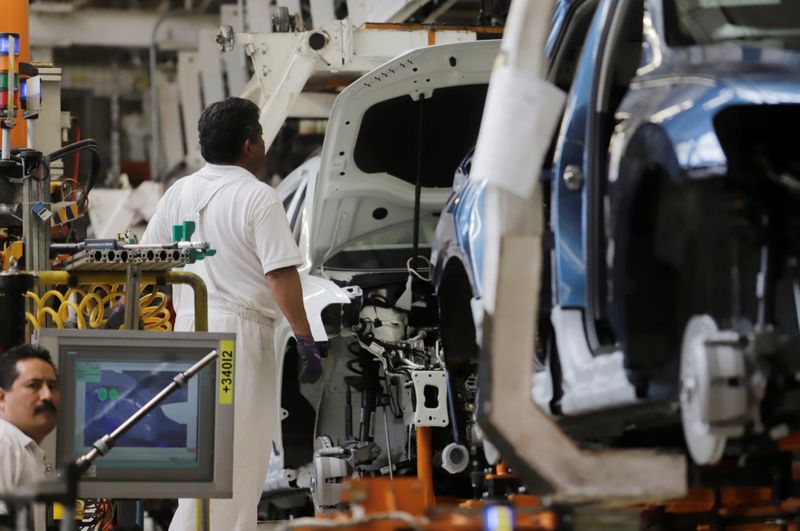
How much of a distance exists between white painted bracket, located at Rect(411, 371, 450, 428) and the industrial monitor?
168cm

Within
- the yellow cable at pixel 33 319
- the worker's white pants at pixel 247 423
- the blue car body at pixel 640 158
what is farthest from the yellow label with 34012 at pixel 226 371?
the blue car body at pixel 640 158

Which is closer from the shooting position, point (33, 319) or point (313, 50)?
point (33, 319)

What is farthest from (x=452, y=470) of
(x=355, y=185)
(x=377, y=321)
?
(x=355, y=185)

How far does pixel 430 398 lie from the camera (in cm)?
738

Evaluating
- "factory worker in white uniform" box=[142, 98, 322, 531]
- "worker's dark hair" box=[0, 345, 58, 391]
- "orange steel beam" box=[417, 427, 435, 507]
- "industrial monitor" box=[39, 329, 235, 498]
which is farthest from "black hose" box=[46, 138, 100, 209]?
"orange steel beam" box=[417, 427, 435, 507]

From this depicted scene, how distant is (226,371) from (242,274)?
1.03m

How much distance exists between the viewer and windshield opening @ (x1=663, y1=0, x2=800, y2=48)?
4773 millimetres

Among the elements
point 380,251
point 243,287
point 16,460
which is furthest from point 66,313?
point 380,251

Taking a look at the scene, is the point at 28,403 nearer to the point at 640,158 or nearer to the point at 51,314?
the point at 51,314

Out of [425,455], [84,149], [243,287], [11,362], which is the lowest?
[425,455]

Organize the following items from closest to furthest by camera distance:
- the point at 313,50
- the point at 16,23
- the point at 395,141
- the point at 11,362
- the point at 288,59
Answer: the point at 11,362, the point at 395,141, the point at 16,23, the point at 313,50, the point at 288,59

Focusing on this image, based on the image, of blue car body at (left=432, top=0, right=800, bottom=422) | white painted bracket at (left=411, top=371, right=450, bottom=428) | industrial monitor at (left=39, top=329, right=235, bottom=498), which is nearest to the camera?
blue car body at (left=432, top=0, right=800, bottom=422)

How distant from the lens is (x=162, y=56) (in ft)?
69.5

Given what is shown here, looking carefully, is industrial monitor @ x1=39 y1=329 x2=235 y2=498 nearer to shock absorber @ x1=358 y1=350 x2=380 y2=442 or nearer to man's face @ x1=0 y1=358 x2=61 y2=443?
man's face @ x1=0 y1=358 x2=61 y2=443
